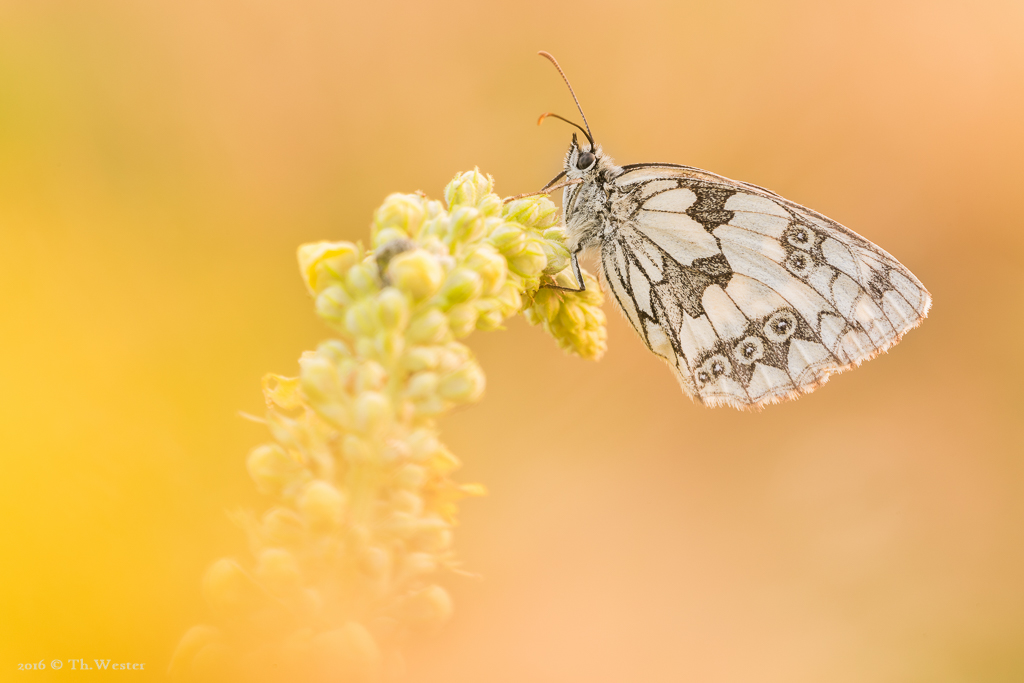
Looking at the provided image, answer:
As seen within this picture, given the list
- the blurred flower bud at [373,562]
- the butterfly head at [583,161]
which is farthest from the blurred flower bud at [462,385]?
the butterfly head at [583,161]

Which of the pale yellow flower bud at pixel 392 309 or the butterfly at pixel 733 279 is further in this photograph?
the butterfly at pixel 733 279

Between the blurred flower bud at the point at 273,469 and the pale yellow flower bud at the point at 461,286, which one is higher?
the pale yellow flower bud at the point at 461,286

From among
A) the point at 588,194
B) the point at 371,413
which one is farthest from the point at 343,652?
the point at 588,194

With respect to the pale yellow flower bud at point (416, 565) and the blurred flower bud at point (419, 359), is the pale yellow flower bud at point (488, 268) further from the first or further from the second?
the pale yellow flower bud at point (416, 565)

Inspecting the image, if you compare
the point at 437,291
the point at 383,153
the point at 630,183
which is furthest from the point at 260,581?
the point at 383,153

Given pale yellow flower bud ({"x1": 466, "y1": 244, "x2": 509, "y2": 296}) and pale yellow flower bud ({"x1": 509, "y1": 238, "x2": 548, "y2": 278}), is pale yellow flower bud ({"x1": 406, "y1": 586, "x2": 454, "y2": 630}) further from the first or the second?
pale yellow flower bud ({"x1": 509, "y1": 238, "x2": 548, "y2": 278})
